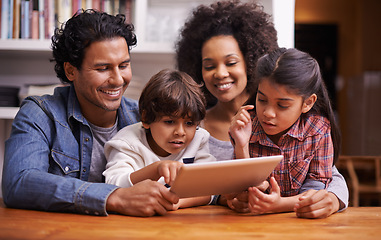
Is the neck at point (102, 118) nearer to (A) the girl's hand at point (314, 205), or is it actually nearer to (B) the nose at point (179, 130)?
(B) the nose at point (179, 130)

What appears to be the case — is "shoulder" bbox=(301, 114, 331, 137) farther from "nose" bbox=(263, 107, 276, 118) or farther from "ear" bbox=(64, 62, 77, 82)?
"ear" bbox=(64, 62, 77, 82)

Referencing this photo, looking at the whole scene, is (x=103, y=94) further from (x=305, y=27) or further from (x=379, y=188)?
(x=305, y=27)

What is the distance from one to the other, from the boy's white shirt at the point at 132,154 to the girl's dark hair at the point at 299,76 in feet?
1.16

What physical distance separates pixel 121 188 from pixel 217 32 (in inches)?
42.1

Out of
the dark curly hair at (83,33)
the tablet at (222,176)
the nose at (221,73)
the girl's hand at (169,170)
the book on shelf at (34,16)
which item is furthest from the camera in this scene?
the book on shelf at (34,16)

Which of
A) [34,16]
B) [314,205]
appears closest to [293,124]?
[314,205]

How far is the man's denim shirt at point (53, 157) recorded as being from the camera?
4.50 feet

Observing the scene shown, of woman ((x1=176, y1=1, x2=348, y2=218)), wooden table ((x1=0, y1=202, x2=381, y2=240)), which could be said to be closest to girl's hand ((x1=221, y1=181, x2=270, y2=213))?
wooden table ((x1=0, y1=202, x2=381, y2=240))

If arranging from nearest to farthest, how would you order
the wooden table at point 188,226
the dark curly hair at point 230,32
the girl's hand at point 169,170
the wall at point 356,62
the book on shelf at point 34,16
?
1. the wooden table at point 188,226
2. the girl's hand at point 169,170
3. the dark curly hair at point 230,32
4. the book on shelf at point 34,16
5. the wall at point 356,62

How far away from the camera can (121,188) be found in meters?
1.39

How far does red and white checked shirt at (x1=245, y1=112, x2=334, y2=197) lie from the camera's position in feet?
5.03

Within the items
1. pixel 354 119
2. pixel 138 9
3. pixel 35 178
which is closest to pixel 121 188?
pixel 35 178

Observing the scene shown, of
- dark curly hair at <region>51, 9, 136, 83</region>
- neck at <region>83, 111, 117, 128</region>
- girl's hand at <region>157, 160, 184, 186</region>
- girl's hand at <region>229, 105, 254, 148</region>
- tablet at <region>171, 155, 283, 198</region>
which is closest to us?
tablet at <region>171, 155, 283, 198</region>

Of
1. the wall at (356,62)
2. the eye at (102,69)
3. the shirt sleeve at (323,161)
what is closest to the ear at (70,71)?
the eye at (102,69)
